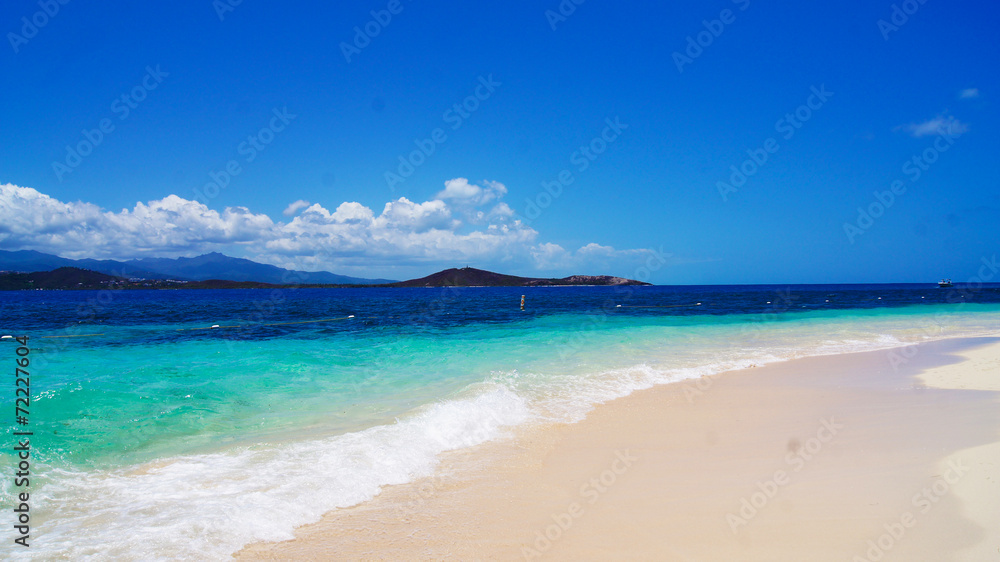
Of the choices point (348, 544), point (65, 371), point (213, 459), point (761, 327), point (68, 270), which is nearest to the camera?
point (348, 544)

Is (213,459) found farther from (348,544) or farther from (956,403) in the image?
(956,403)

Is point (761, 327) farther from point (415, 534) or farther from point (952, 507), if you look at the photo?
point (415, 534)

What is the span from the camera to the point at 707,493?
14.2ft

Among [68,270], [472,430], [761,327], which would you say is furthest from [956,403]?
[68,270]

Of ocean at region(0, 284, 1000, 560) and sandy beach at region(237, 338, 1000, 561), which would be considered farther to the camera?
ocean at region(0, 284, 1000, 560)

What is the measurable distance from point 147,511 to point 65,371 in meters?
10.0

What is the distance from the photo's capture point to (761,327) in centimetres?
2219

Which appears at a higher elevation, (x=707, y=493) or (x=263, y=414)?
(x=707, y=493)

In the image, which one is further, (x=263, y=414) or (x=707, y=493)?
(x=263, y=414)

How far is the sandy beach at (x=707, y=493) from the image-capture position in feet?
11.3

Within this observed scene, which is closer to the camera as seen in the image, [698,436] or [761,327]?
[698,436]

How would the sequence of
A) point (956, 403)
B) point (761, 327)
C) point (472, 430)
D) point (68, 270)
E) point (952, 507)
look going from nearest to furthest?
1. point (952, 507)
2. point (472, 430)
3. point (956, 403)
4. point (761, 327)
5. point (68, 270)

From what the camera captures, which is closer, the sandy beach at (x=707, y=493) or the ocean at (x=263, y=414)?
the sandy beach at (x=707, y=493)

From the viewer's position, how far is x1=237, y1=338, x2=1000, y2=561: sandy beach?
3.46 meters
